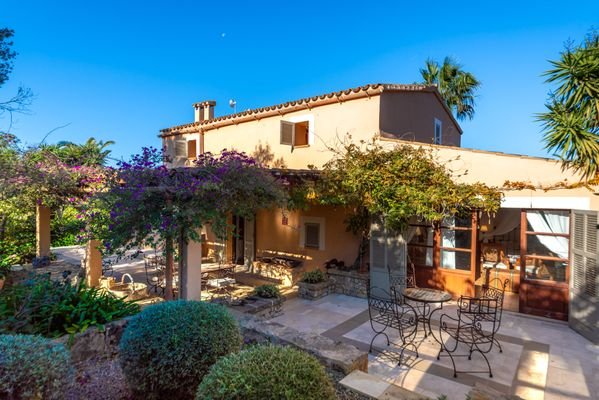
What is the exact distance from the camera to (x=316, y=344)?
15.1ft

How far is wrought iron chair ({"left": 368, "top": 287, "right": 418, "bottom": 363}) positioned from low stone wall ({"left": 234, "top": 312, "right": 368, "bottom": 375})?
5.66 ft

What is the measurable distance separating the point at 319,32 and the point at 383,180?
14.5 metres

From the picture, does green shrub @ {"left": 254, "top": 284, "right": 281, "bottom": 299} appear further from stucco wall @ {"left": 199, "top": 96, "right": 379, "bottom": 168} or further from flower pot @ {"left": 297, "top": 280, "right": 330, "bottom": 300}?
stucco wall @ {"left": 199, "top": 96, "right": 379, "bottom": 168}

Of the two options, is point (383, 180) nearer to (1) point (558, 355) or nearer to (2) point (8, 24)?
(1) point (558, 355)

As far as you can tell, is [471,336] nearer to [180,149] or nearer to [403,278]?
[403,278]

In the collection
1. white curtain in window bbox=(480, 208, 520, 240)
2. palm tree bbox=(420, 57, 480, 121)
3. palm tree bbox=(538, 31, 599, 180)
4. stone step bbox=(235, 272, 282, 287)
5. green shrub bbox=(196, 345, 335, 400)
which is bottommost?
stone step bbox=(235, 272, 282, 287)

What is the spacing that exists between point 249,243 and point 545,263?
1076 centimetres

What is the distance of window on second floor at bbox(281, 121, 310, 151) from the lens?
1247 centimetres

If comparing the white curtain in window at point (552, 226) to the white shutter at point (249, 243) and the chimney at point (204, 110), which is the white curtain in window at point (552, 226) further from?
the chimney at point (204, 110)

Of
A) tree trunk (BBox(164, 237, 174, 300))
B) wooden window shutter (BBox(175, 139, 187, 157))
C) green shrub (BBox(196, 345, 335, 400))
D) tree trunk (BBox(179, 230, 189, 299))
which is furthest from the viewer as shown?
wooden window shutter (BBox(175, 139, 187, 157))

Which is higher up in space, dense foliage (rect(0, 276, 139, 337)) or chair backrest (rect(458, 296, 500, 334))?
dense foliage (rect(0, 276, 139, 337))

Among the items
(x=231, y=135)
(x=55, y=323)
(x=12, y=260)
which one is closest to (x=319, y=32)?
(x=231, y=135)

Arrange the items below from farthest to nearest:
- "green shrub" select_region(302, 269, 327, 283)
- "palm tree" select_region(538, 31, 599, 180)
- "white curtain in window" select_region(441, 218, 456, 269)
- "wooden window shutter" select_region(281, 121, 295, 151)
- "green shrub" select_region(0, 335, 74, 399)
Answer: "wooden window shutter" select_region(281, 121, 295, 151) < "green shrub" select_region(302, 269, 327, 283) < "white curtain in window" select_region(441, 218, 456, 269) < "palm tree" select_region(538, 31, 599, 180) < "green shrub" select_region(0, 335, 74, 399)

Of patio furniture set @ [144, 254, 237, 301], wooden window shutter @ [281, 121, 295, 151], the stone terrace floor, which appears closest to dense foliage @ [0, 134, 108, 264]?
patio furniture set @ [144, 254, 237, 301]
